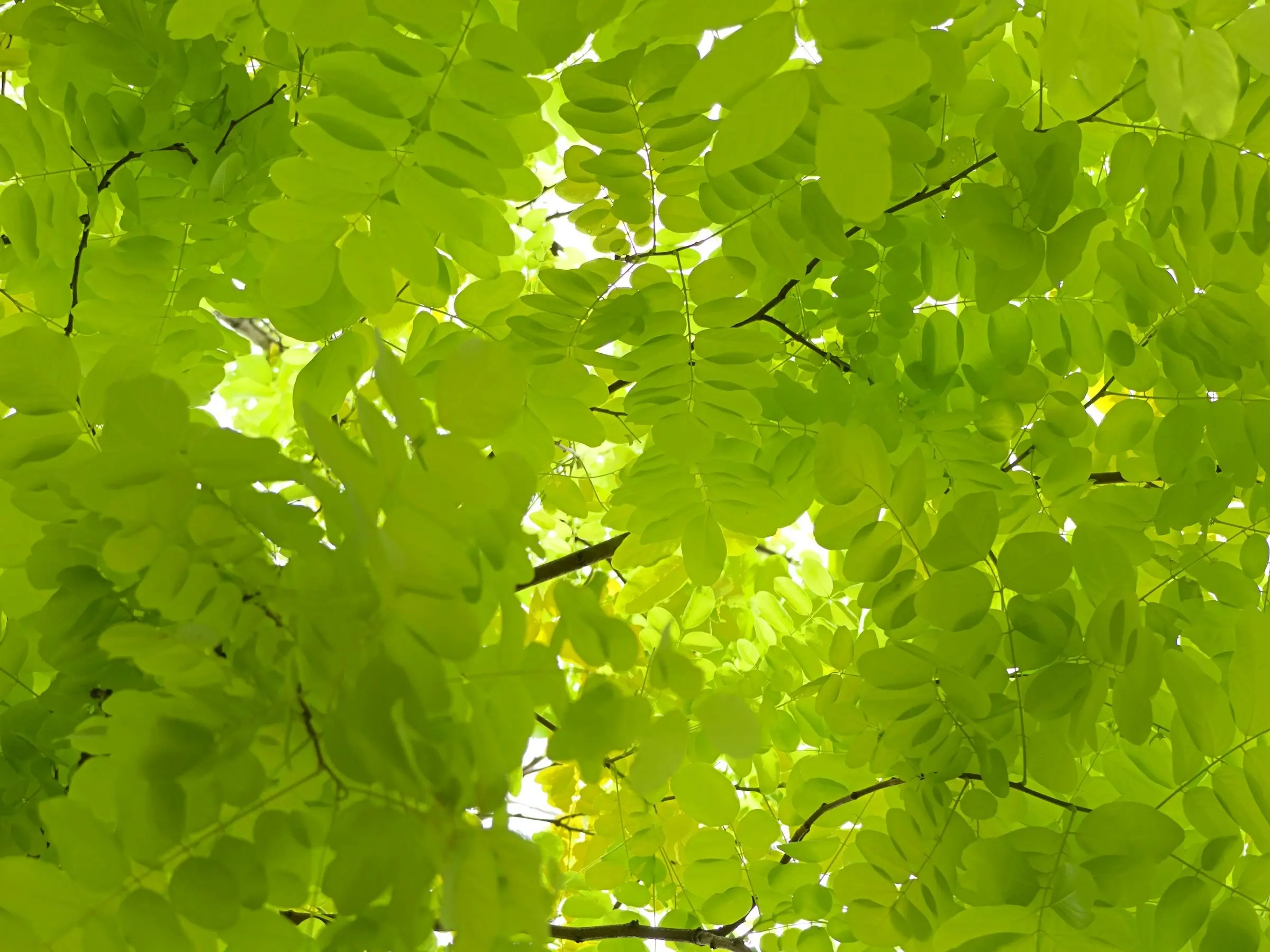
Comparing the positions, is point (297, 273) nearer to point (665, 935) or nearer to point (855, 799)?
point (855, 799)

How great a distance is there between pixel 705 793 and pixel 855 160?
691 mm

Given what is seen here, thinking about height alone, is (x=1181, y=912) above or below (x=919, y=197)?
below

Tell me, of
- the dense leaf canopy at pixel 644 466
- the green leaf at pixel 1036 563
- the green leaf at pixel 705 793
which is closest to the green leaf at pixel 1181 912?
the dense leaf canopy at pixel 644 466

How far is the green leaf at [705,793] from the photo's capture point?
3.44 ft

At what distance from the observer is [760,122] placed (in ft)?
2.54

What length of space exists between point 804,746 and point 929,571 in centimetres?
84

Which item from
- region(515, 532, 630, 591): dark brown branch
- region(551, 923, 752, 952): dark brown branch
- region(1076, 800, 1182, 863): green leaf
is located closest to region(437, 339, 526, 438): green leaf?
region(1076, 800, 1182, 863): green leaf

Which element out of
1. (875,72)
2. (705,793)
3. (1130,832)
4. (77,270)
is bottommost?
(1130,832)

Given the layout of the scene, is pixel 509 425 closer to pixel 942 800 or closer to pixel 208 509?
pixel 208 509

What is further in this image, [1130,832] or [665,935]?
[665,935]

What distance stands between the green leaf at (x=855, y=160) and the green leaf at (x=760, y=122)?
0.03 meters

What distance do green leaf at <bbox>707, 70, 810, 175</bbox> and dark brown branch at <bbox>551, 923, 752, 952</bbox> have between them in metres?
1.17

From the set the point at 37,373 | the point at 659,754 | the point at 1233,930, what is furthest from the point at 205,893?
the point at 1233,930

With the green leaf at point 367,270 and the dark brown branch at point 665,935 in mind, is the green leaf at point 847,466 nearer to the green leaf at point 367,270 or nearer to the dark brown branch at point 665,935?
the green leaf at point 367,270
